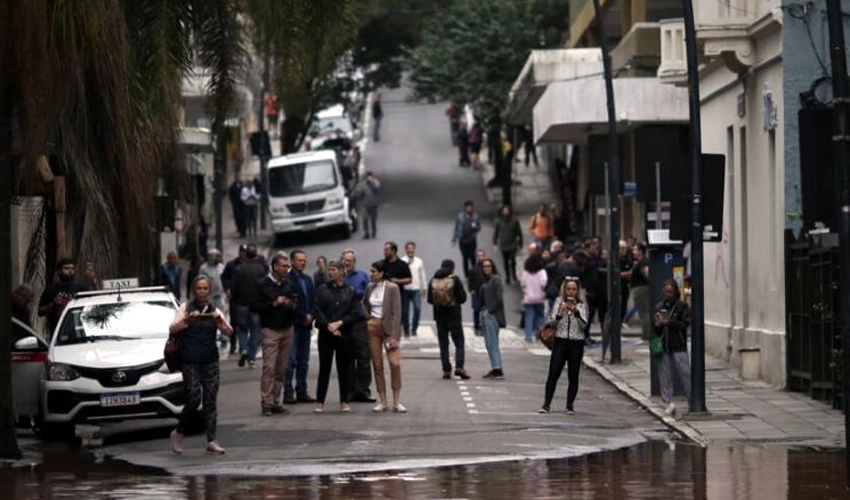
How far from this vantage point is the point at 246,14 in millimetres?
24875

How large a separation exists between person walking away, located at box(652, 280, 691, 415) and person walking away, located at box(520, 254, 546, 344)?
12553 millimetres

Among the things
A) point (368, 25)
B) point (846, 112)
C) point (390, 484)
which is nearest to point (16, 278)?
point (390, 484)

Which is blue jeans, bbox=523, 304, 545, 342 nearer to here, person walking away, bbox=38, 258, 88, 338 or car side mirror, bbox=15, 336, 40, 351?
person walking away, bbox=38, 258, 88, 338

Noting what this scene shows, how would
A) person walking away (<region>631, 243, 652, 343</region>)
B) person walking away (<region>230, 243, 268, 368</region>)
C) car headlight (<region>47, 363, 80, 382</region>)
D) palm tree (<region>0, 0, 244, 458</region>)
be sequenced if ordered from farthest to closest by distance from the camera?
person walking away (<region>631, 243, 652, 343</region>) → person walking away (<region>230, 243, 268, 368</region>) → car headlight (<region>47, 363, 80, 382</region>) → palm tree (<region>0, 0, 244, 458</region>)

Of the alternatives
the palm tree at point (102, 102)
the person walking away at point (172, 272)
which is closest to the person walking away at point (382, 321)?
the palm tree at point (102, 102)

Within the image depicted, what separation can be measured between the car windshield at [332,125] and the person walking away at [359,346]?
51702 mm

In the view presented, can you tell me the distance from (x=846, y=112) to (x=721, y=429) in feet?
23.5

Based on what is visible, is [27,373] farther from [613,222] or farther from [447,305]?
[613,222]

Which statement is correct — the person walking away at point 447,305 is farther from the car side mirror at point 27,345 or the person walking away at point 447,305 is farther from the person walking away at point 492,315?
the car side mirror at point 27,345

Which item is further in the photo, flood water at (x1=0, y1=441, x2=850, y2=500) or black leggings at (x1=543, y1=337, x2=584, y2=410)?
black leggings at (x1=543, y1=337, x2=584, y2=410)

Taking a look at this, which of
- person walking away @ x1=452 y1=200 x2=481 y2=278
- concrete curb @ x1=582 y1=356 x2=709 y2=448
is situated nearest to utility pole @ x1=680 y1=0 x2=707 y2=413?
concrete curb @ x1=582 y1=356 x2=709 y2=448

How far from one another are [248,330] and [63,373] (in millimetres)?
11046

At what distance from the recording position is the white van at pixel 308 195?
189ft

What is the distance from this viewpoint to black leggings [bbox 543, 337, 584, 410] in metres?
23.8
